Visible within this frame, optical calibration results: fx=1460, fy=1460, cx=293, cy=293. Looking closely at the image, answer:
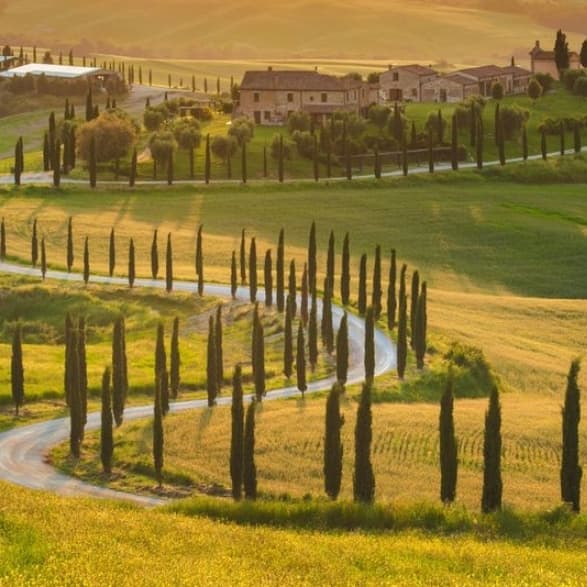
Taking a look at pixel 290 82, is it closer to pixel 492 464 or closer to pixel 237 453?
pixel 237 453

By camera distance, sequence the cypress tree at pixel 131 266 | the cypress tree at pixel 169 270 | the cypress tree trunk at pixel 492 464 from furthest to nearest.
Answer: the cypress tree at pixel 131 266 < the cypress tree at pixel 169 270 < the cypress tree trunk at pixel 492 464

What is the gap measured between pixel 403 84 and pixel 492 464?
144212mm

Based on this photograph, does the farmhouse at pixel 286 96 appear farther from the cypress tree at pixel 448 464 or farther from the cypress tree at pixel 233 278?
the cypress tree at pixel 448 464

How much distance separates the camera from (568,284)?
10588cm

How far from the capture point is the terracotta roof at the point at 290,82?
16938cm

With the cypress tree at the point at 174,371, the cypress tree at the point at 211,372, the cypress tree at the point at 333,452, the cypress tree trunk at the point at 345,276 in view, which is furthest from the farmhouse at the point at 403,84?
the cypress tree at the point at 333,452

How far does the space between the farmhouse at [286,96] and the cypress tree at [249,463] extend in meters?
118

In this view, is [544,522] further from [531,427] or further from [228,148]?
[228,148]

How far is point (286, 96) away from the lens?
170 meters

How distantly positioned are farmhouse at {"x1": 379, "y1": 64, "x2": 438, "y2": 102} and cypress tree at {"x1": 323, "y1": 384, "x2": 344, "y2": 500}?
139088 mm

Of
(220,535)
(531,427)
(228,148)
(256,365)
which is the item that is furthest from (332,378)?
(228,148)

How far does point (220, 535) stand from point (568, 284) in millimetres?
71127

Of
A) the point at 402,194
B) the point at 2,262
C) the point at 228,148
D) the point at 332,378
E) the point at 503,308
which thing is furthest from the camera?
the point at 228,148

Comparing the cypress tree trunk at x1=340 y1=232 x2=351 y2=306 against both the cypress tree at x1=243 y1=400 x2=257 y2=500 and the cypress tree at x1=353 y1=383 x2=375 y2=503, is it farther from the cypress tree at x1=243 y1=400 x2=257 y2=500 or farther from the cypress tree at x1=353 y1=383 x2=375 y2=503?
the cypress tree at x1=243 y1=400 x2=257 y2=500
